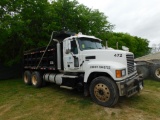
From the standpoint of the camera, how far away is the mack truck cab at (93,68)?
5555mm

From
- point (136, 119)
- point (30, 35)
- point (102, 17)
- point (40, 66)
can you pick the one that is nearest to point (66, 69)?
point (40, 66)

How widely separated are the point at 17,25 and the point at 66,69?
5.43 m

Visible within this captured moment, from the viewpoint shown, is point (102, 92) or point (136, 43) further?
point (136, 43)

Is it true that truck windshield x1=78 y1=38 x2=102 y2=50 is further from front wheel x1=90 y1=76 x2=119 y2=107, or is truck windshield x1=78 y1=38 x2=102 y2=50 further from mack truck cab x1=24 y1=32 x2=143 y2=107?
front wheel x1=90 y1=76 x2=119 y2=107

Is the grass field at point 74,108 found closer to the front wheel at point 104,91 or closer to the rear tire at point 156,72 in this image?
the front wheel at point 104,91

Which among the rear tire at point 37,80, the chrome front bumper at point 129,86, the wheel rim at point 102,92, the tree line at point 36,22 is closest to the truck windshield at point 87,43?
the wheel rim at point 102,92

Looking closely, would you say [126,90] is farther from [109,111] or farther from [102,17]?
[102,17]

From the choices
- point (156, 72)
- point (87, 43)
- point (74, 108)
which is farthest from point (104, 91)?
point (156, 72)

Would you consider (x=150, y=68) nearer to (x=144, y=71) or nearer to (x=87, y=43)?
(x=144, y=71)

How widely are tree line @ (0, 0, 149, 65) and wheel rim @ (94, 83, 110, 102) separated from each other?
558 centimetres

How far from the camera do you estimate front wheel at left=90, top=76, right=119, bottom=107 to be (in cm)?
550

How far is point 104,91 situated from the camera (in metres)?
Answer: 5.69

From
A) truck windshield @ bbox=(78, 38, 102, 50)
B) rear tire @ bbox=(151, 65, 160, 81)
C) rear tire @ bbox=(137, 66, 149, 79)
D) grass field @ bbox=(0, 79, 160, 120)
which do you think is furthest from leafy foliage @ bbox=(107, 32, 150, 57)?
grass field @ bbox=(0, 79, 160, 120)

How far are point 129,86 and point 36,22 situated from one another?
1030 centimetres
